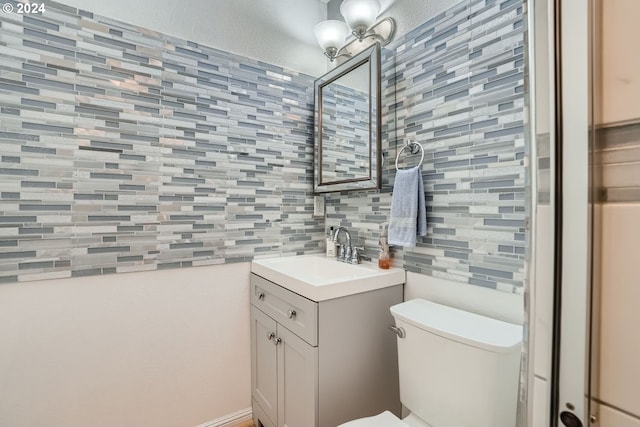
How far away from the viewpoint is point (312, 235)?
6.48 feet

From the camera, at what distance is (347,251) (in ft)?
5.76

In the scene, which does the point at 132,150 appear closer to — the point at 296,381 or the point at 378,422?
the point at 296,381

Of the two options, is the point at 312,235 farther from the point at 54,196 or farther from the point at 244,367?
the point at 54,196

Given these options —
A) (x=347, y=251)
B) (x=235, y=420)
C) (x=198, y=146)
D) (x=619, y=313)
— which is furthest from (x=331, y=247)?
(x=619, y=313)

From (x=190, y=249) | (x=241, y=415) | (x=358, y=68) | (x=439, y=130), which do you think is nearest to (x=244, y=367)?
(x=241, y=415)

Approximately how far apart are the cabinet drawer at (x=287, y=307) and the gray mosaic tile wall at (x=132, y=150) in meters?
0.25

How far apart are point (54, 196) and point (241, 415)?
144 cm

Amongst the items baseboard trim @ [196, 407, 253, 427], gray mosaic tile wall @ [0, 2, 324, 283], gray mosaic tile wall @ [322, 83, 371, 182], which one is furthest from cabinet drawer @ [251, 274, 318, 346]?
gray mosaic tile wall @ [322, 83, 371, 182]

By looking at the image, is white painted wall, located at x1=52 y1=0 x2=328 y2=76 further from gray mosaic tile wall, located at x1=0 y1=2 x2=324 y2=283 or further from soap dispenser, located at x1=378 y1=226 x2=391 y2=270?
soap dispenser, located at x1=378 y1=226 x2=391 y2=270

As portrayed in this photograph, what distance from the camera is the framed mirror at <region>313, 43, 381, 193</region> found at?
5.09 feet

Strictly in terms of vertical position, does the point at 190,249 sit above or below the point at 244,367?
above

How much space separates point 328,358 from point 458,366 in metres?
0.49

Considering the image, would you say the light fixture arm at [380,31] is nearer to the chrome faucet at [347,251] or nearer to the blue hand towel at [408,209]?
the blue hand towel at [408,209]

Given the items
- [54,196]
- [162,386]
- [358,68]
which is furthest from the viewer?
[358,68]
